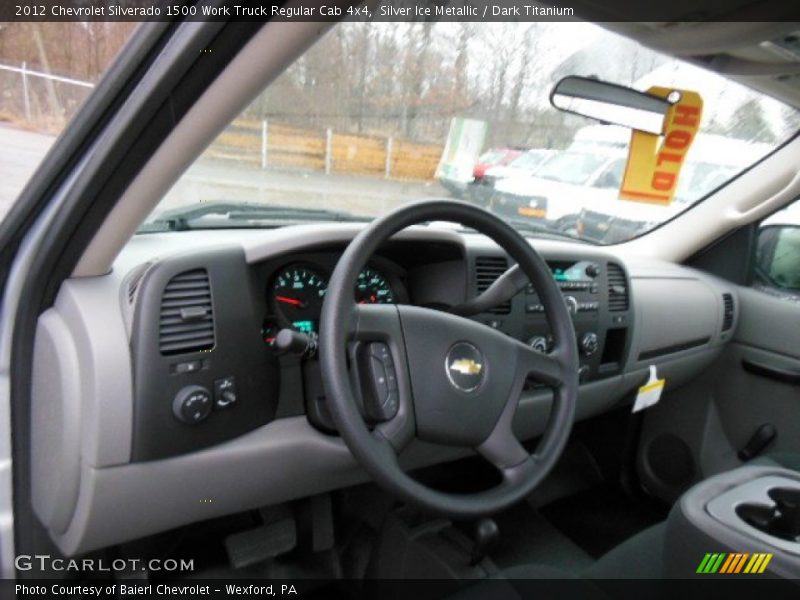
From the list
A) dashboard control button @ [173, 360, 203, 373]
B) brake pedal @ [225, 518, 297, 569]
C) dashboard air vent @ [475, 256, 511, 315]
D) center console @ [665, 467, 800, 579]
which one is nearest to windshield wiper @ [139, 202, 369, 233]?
dashboard air vent @ [475, 256, 511, 315]

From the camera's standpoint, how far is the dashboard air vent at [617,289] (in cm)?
239

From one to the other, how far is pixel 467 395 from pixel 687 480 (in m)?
2.09

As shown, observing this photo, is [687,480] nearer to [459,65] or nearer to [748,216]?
[748,216]

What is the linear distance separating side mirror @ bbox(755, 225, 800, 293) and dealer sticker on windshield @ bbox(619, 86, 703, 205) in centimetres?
126

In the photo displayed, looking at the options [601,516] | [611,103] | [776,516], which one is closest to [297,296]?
[611,103]

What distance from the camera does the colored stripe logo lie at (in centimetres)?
Answer: 142

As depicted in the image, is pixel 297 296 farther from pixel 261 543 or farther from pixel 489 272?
pixel 261 543

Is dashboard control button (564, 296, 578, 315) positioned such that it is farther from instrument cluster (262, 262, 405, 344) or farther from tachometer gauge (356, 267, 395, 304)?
instrument cluster (262, 262, 405, 344)

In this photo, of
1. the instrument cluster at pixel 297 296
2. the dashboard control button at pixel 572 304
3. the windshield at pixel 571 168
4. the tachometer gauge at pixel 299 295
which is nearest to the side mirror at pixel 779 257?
the windshield at pixel 571 168

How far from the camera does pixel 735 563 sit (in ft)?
4.73

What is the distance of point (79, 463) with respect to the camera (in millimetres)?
1391

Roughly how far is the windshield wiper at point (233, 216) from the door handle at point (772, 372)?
2111 mm

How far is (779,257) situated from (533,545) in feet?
6.09

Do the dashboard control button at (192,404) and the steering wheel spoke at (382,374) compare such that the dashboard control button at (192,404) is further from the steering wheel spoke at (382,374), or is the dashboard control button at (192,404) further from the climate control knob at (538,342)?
the climate control knob at (538,342)
